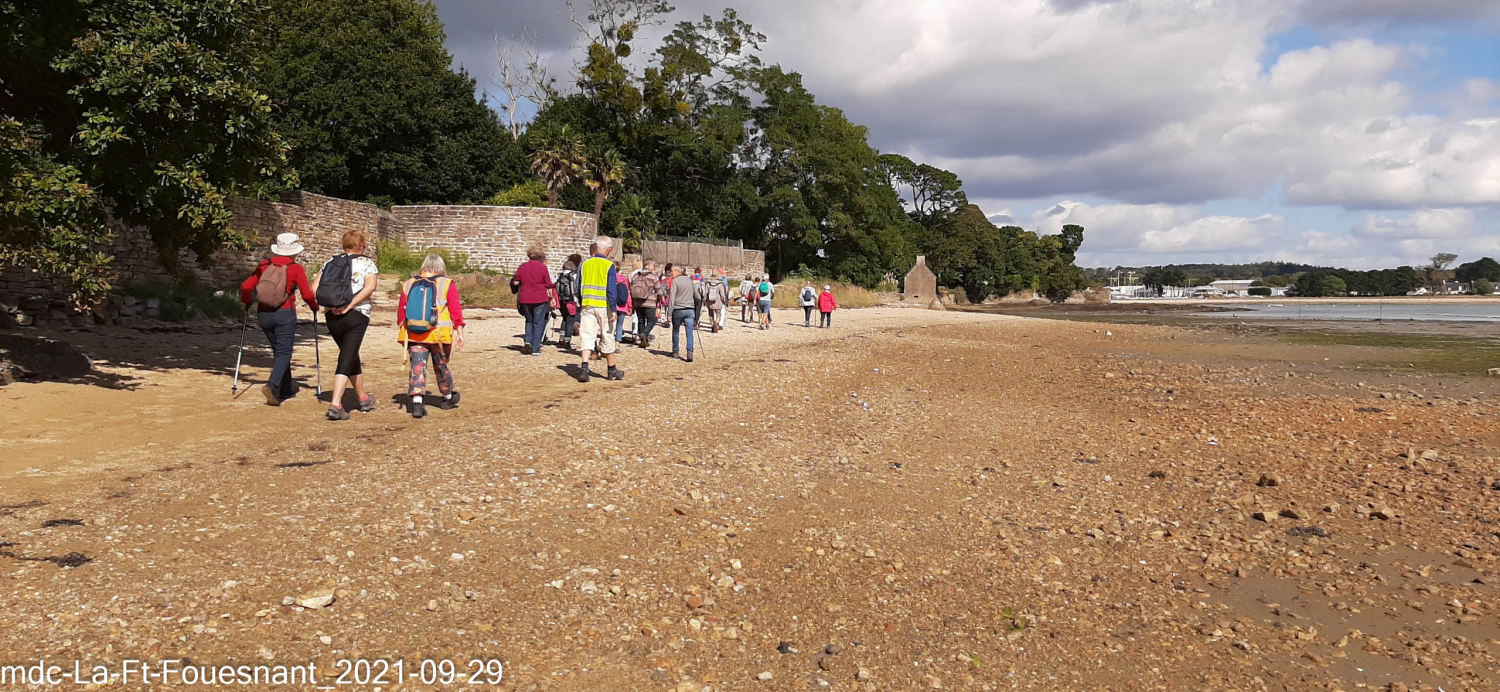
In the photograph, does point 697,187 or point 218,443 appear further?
point 697,187

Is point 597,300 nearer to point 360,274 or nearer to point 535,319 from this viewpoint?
point 535,319

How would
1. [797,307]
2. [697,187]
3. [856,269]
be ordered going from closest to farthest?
[797,307]
[697,187]
[856,269]

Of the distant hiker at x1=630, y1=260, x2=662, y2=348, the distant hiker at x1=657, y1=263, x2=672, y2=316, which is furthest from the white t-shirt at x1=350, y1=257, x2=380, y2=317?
the distant hiker at x1=657, y1=263, x2=672, y2=316

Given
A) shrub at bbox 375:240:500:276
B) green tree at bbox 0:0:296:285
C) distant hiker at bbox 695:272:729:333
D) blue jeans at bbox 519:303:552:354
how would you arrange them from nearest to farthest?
1. green tree at bbox 0:0:296:285
2. blue jeans at bbox 519:303:552:354
3. distant hiker at bbox 695:272:729:333
4. shrub at bbox 375:240:500:276

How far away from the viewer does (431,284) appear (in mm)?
8523

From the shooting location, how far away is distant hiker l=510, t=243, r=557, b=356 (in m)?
13.8

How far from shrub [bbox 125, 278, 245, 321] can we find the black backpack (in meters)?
9.52

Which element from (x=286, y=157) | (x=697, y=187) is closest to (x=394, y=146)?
(x=697, y=187)

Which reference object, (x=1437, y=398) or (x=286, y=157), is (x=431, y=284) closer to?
(x=286, y=157)

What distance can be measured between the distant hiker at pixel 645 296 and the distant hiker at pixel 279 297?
728 centimetres

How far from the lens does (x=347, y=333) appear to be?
8.17m

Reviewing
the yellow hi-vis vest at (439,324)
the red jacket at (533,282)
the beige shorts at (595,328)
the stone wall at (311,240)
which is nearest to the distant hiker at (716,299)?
the red jacket at (533,282)

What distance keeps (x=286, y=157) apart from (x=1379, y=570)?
35.2 ft

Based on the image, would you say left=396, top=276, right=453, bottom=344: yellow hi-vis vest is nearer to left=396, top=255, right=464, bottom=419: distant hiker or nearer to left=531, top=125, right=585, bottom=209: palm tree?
left=396, top=255, right=464, bottom=419: distant hiker
